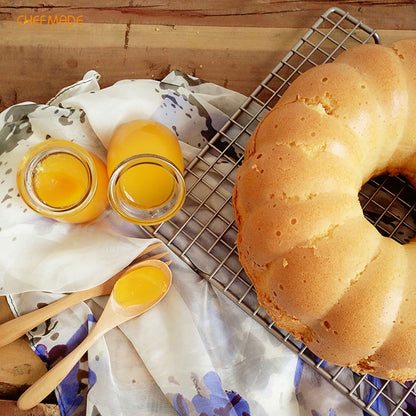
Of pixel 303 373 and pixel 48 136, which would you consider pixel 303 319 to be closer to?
pixel 303 373

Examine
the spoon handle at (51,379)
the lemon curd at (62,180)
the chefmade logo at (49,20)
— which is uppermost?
the chefmade logo at (49,20)

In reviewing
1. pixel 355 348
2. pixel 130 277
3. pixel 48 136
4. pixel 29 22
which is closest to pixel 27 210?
pixel 48 136

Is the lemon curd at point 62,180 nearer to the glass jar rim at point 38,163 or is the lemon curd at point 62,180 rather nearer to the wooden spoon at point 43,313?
the glass jar rim at point 38,163

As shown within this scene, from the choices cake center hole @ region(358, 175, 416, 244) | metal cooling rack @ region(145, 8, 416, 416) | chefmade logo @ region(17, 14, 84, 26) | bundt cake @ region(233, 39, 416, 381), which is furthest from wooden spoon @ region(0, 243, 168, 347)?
chefmade logo @ region(17, 14, 84, 26)

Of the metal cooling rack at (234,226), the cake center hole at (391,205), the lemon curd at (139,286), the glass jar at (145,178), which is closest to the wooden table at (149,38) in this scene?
the metal cooling rack at (234,226)

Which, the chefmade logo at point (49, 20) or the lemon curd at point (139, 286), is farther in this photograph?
the chefmade logo at point (49, 20)

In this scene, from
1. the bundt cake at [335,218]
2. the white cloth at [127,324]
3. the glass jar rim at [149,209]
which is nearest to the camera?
the bundt cake at [335,218]

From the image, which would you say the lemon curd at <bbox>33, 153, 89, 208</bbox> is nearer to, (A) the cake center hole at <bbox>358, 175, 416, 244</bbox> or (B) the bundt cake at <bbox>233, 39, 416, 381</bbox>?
(B) the bundt cake at <bbox>233, 39, 416, 381</bbox>
